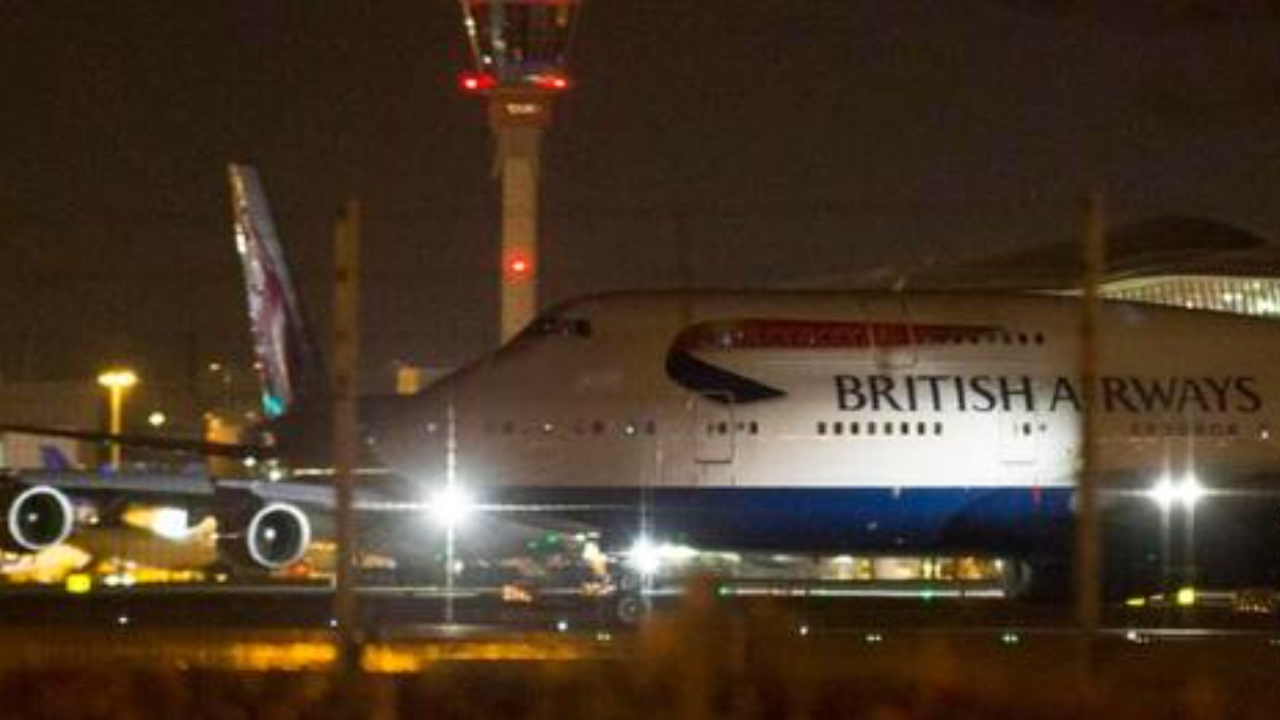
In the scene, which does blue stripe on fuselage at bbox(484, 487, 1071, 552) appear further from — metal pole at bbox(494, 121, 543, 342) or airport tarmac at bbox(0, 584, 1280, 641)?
metal pole at bbox(494, 121, 543, 342)

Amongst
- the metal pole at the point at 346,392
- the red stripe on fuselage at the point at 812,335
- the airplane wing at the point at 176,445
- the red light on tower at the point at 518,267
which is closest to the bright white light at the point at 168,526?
the airplane wing at the point at 176,445

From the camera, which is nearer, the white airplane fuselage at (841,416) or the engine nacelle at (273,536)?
the white airplane fuselage at (841,416)

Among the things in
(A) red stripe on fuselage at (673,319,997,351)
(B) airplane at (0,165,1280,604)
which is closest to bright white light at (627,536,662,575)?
(B) airplane at (0,165,1280,604)

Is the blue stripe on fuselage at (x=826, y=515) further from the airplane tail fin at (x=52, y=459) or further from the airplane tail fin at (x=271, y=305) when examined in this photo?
the airplane tail fin at (x=52, y=459)

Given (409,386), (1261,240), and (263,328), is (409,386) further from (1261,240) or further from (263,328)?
(1261,240)

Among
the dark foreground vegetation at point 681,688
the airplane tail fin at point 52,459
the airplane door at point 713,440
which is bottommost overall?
the dark foreground vegetation at point 681,688

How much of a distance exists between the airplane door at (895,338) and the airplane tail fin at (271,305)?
59.2 ft

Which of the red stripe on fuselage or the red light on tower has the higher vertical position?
the red light on tower

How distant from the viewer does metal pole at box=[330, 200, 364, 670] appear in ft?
45.1

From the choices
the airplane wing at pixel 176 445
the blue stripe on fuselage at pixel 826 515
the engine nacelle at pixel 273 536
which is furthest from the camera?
the engine nacelle at pixel 273 536

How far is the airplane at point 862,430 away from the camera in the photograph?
30.3 meters

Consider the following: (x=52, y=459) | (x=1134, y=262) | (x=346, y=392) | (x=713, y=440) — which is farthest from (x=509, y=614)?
(x=1134, y=262)

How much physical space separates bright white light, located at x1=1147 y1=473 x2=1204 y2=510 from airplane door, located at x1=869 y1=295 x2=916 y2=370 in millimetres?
3248

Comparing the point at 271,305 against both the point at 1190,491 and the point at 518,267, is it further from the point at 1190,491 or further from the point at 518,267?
the point at 518,267
